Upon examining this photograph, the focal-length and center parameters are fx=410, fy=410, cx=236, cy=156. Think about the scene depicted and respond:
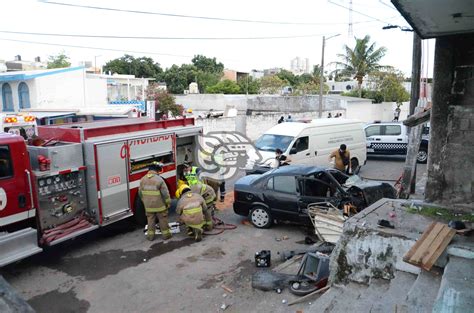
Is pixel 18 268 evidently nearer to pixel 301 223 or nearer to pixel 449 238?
pixel 301 223

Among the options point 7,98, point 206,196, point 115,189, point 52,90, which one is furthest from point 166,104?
point 115,189

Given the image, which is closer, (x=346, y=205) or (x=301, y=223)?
(x=346, y=205)

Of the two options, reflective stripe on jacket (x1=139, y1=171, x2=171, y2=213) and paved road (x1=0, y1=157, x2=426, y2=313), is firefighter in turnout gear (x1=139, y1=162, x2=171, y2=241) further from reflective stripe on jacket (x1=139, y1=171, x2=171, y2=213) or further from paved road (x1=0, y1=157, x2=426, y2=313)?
paved road (x1=0, y1=157, x2=426, y2=313)

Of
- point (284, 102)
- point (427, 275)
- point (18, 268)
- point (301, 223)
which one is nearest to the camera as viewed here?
point (427, 275)

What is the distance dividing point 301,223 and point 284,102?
82.6 ft

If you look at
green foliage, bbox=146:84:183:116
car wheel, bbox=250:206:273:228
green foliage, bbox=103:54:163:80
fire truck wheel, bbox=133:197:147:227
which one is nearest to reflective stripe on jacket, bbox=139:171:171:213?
fire truck wheel, bbox=133:197:147:227

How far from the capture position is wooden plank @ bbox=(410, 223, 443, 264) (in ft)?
14.2

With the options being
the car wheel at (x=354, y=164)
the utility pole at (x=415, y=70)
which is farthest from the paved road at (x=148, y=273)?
the car wheel at (x=354, y=164)

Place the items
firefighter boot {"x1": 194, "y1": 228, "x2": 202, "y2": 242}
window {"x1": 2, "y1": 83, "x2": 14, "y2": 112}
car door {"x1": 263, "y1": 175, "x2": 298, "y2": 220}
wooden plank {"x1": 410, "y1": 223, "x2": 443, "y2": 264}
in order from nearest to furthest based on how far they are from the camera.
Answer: wooden plank {"x1": 410, "y1": 223, "x2": 443, "y2": 264} → firefighter boot {"x1": 194, "y1": 228, "x2": 202, "y2": 242} → car door {"x1": 263, "y1": 175, "x2": 298, "y2": 220} → window {"x1": 2, "y1": 83, "x2": 14, "y2": 112}

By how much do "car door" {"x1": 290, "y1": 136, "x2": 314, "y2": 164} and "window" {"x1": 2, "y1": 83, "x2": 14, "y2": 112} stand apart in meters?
19.8

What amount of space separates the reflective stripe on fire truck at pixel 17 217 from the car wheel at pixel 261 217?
14.1 ft

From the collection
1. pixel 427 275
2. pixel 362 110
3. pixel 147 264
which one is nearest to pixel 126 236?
pixel 147 264

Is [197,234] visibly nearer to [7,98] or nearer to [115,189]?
[115,189]

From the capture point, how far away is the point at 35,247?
6664 mm
